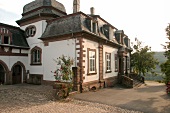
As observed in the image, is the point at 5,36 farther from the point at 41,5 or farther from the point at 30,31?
the point at 41,5

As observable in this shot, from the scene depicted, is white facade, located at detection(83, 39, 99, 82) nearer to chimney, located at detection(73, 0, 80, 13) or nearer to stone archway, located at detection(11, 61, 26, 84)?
chimney, located at detection(73, 0, 80, 13)

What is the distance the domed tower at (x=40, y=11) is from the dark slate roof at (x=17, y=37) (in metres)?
1.41

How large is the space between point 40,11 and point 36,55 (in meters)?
5.36

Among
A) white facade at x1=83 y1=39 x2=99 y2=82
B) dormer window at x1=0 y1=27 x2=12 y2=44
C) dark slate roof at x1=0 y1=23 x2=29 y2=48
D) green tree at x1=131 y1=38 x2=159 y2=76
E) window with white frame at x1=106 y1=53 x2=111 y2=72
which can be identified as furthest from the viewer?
green tree at x1=131 y1=38 x2=159 y2=76

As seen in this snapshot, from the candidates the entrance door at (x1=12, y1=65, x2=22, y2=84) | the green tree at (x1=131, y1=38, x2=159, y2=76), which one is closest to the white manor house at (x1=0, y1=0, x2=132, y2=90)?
the entrance door at (x1=12, y1=65, x2=22, y2=84)

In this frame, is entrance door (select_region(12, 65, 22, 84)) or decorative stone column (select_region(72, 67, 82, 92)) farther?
entrance door (select_region(12, 65, 22, 84))

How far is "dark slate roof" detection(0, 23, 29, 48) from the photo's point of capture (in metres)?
16.4

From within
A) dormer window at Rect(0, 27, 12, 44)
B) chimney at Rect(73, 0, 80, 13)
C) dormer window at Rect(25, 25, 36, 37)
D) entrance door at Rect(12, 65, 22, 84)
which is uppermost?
chimney at Rect(73, 0, 80, 13)

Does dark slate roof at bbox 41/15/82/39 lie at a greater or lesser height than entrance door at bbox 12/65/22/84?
greater

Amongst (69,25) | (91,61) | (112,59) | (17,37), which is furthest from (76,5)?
(17,37)

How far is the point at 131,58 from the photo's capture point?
2675cm

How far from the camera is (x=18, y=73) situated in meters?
17.0

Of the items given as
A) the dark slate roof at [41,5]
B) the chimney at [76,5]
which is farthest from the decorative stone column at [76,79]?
the dark slate roof at [41,5]

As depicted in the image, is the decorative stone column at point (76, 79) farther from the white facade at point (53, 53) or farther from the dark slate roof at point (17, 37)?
the dark slate roof at point (17, 37)
